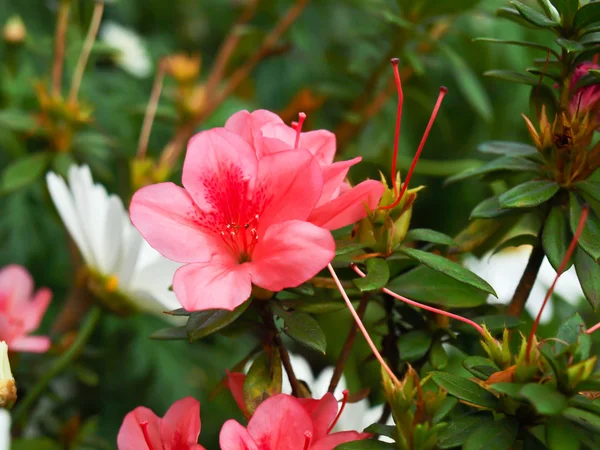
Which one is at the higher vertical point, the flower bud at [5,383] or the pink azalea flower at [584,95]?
the pink azalea flower at [584,95]

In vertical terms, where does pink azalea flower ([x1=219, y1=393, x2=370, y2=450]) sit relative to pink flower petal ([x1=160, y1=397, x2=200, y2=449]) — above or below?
above

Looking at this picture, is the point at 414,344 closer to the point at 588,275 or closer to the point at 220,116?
the point at 588,275

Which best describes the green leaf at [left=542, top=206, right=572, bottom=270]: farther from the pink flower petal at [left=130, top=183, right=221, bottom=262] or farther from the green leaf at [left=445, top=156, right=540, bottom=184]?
the pink flower petal at [left=130, top=183, right=221, bottom=262]

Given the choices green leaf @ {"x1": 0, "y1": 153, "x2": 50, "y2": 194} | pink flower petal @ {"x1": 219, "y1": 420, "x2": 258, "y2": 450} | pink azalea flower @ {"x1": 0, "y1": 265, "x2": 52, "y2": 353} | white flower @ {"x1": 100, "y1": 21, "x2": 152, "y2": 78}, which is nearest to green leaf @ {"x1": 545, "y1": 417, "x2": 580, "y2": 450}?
pink flower petal @ {"x1": 219, "y1": 420, "x2": 258, "y2": 450}

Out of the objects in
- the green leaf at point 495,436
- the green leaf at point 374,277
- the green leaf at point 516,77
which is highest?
the green leaf at point 516,77

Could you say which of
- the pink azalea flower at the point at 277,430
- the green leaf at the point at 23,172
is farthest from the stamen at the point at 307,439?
the green leaf at the point at 23,172

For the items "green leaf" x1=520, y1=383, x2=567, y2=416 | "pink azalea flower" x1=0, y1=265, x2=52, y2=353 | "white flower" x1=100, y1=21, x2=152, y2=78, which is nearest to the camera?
"green leaf" x1=520, y1=383, x2=567, y2=416

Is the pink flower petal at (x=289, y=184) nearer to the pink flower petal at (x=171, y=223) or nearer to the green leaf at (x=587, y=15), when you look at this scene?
the pink flower petal at (x=171, y=223)
